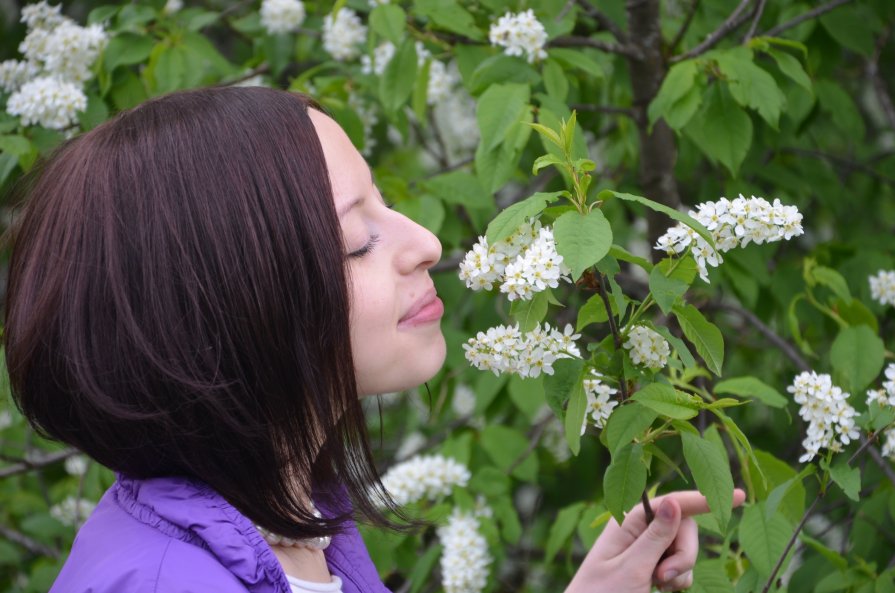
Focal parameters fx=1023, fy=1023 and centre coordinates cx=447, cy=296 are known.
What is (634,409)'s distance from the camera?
1.17 metres

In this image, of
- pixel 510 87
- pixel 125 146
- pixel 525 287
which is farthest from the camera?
pixel 510 87

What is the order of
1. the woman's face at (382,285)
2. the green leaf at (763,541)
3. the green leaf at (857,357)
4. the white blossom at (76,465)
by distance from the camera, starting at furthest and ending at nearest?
the white blossom at (76,465)
the green leaf at (857,357)
the green leaf at (763,541)
the woman's face at (382,285)

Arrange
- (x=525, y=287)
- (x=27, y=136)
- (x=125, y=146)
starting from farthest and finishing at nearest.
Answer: (x=27, y=136)
(x=125, y=146)
(x=525, y=287)

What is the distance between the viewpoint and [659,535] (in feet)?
4.60

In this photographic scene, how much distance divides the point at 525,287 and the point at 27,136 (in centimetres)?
149

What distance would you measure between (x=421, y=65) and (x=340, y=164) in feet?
3.27

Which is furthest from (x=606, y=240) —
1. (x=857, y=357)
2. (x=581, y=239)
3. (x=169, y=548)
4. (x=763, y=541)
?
(x=857, y=357)

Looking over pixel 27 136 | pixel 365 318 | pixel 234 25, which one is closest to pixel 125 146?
pixel 365 318

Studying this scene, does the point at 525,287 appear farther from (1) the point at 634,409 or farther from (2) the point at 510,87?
(2) the point at 510,87

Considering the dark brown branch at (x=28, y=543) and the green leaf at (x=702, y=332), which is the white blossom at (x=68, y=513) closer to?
the dark brown branch at (x=28, y=543)

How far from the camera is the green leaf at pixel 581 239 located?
104cm

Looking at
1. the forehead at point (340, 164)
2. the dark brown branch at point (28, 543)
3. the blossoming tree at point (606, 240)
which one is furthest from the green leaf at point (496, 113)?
the dark brown branch at point (28, 543)

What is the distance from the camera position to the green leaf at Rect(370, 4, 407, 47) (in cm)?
193

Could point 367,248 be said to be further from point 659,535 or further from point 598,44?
point 598,44
